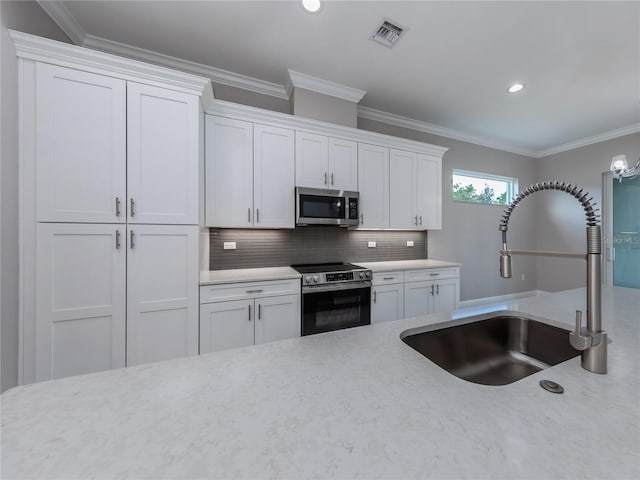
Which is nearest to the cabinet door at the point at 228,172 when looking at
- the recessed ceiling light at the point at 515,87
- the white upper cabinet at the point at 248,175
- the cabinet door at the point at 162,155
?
Result: the white upper cabinet at the point at 248,175

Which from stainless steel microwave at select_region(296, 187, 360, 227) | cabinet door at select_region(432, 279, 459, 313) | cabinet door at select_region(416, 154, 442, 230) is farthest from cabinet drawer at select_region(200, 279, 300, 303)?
cabinet door at select_region(416, 154, 442, 230)

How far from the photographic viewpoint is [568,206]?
4457 mm

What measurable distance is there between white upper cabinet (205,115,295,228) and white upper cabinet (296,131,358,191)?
0.39ft

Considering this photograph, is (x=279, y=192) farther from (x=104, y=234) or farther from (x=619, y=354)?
(x=619, y=354)

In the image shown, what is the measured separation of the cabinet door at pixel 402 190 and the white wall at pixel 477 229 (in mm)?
658

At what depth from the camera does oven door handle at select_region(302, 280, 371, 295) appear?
233 cm

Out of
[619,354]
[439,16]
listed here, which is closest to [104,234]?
[619,354]

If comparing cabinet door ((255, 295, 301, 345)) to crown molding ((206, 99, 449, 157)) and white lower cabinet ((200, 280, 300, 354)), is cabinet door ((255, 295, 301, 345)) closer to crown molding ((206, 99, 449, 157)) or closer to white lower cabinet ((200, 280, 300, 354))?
white lower cabinet ((200, 280, 300, 354))

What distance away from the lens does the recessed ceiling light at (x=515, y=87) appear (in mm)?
2762

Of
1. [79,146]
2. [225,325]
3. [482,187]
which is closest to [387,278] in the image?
[225,325]

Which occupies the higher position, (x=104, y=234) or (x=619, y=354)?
(x=104, y=234)

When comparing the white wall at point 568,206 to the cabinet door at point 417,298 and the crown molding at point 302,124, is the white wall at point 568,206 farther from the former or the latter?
the cabinet door at point 417,298

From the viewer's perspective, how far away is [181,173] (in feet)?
6.41

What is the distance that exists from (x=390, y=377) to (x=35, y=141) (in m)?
2.38
